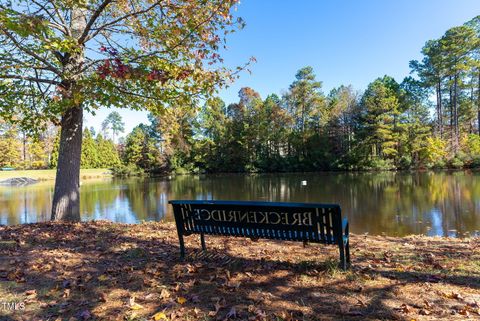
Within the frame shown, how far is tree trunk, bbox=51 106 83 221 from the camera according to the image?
6.52m

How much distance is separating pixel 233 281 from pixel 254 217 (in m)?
0.75

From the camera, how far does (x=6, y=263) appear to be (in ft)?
12.5

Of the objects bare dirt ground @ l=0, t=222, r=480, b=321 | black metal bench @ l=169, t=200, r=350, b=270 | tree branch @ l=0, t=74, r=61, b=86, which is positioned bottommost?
bare dirt ground @ l=0, t=222, r=480, b=321

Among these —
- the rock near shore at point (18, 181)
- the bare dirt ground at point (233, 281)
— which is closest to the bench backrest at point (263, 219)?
the bare dirt ground at point (233, 281)

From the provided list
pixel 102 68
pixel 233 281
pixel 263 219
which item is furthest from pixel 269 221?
pixel 102 68

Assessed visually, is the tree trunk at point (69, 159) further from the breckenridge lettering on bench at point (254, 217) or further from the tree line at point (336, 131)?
the tree line at point (336, 131)

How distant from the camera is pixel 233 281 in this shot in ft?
10.6

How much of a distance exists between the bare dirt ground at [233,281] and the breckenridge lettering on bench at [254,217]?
53 cm

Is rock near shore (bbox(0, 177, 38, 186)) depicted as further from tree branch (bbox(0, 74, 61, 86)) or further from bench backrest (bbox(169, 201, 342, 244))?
bench backrest (bbox(169, 201, 342, 244))

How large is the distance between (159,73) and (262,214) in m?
3.21

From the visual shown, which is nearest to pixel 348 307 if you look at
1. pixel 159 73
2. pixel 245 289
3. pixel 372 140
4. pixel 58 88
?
pixel 245 289

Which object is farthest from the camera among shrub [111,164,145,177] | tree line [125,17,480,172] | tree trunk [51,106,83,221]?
shrub [111,164,145,177]

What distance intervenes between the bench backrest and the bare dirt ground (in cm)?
38

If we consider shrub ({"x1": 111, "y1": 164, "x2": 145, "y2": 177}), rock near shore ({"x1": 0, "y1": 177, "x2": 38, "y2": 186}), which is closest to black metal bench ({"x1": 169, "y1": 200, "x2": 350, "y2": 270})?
rock near shore ({"x1": 0, "y1": 177, "x2": 38, "y2": 186})
